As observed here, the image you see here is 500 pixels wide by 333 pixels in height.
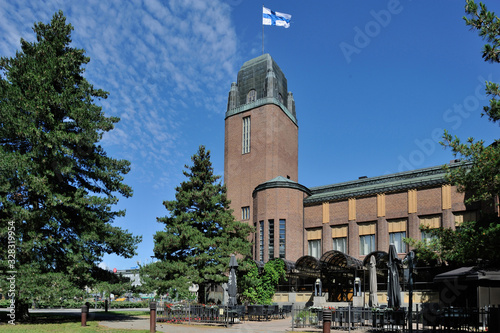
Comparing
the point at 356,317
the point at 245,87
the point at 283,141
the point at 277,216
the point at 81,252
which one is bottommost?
the point at 356,317

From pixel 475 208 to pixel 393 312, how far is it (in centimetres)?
2098

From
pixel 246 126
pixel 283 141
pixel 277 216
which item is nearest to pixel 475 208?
pixel 277 216

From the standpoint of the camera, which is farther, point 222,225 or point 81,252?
point 222,225

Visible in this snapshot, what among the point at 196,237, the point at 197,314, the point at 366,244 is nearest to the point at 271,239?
the point at 366,244

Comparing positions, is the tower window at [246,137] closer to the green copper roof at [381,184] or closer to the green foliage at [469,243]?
the green copper roof at [381,184]

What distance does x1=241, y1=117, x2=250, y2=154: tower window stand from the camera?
5258cm

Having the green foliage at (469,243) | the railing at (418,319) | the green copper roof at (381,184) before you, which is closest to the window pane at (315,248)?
the green copper roof at (381,184)

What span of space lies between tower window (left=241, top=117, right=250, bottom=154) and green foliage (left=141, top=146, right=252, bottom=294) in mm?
20108

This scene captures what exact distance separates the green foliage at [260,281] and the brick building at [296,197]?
3.64m

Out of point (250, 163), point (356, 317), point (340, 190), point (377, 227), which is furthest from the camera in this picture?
point (250, 163)

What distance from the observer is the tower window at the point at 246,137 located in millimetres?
52581

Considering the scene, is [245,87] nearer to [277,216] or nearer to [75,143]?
[277,216]

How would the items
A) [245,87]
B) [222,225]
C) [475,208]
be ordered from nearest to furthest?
[222,225], [475,208], [245,87]

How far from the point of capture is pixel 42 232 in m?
21.9
